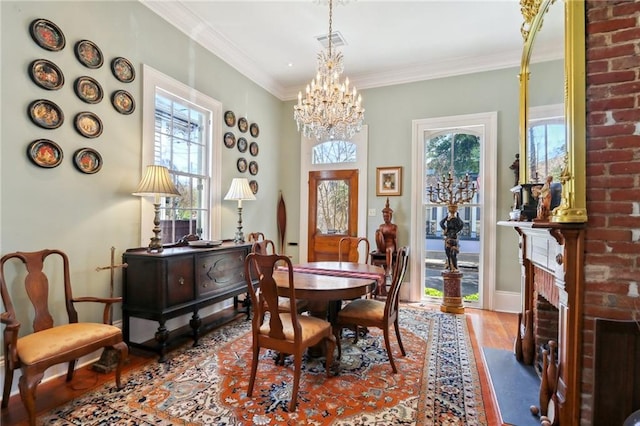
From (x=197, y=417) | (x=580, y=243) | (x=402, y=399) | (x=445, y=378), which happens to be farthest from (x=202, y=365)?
(x=580, y=243)

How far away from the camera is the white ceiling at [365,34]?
326 cm

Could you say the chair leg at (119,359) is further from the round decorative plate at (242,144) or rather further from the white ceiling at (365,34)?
the white ceiling at (365,34)

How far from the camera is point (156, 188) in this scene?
277 cm

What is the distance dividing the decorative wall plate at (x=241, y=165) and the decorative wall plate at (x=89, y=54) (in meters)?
1.95

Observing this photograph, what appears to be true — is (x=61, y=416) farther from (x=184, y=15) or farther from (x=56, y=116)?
(x=184, y=15)

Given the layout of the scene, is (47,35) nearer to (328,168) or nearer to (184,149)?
(184,149)

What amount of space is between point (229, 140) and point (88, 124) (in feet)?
5.67

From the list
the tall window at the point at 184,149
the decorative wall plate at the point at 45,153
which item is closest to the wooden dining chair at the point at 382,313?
the tall window at the point at 184,149

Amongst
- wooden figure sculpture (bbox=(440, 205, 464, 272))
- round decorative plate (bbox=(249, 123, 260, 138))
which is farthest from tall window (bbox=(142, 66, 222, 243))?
wooden figure sculpture (bbox=(440, 205, 464, 272))

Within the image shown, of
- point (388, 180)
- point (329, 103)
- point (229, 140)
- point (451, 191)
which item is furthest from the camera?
point (388, 180)

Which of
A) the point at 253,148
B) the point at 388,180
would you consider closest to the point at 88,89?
the point at 253,148

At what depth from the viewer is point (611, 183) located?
1.59m

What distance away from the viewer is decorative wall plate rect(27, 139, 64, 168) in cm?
225

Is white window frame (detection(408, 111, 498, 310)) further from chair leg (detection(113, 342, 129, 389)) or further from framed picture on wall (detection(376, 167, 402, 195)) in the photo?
chair leg (detection(113, 342, 129, 389))
